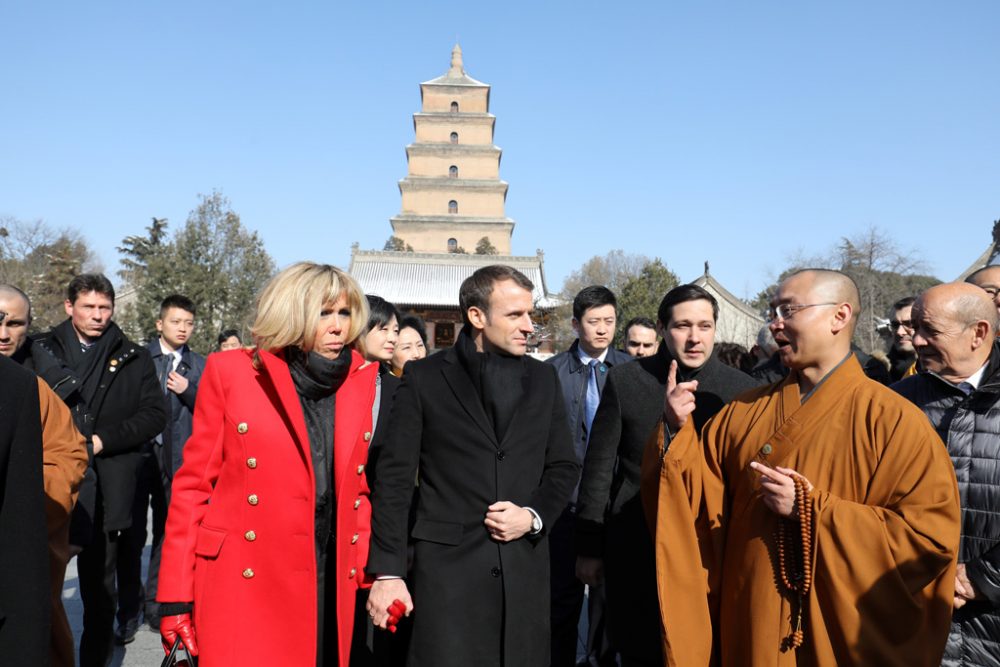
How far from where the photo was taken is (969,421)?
8.99 ft

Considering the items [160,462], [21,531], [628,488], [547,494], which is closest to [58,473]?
[21,531]

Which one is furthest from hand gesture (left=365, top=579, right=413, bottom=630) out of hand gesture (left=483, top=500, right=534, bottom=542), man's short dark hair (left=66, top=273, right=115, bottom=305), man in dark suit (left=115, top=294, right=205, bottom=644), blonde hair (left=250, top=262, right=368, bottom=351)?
man in dark suit (left=115, top=294, right=205, bottom=644)

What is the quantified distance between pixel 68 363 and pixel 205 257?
76.0ft

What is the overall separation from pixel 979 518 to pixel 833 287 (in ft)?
3.26

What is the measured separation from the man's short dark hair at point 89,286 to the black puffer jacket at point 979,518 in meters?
4.16

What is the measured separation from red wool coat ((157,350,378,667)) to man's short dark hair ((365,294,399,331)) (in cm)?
133

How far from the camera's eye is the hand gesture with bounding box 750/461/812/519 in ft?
7.21

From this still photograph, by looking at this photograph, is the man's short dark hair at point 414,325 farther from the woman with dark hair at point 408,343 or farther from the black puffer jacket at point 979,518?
the black puffer jacket at point 979,518

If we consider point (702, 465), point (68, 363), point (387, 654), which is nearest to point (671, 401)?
point (702, 465)

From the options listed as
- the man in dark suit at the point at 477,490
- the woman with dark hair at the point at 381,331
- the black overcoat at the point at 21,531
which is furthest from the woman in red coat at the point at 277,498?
the woman with dark hair at the point at 381,331

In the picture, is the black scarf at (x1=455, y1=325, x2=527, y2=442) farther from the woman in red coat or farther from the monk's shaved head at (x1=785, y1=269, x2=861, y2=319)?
the monk's shaved head at (x1=785, y1=269, x2=861, y2=319)

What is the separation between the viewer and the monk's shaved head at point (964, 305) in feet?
9.48

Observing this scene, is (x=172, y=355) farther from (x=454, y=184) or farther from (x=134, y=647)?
(x=454, y=184)

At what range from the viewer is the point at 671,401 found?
2.71 m
